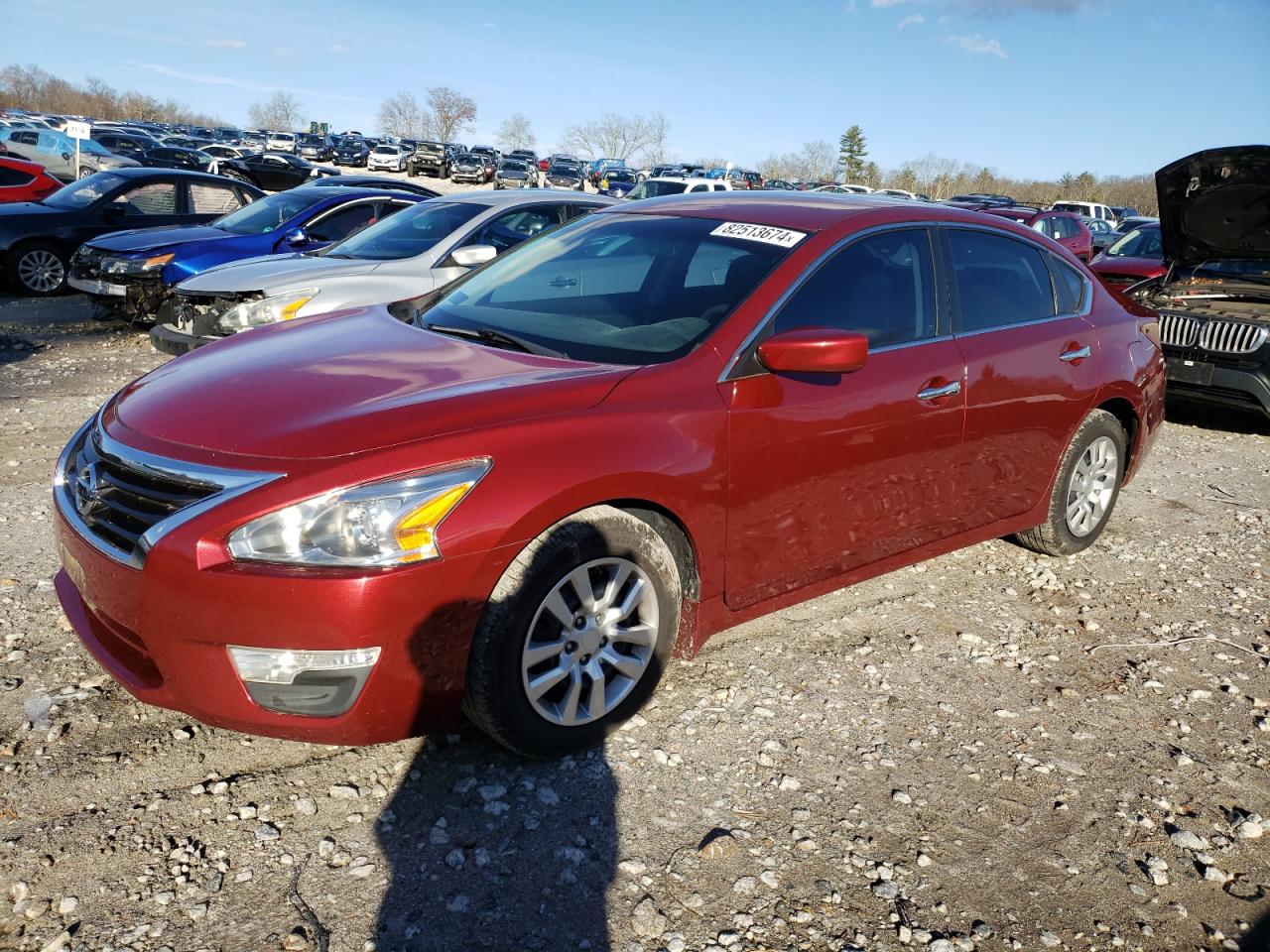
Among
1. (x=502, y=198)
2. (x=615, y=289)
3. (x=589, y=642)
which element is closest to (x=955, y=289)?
(x=615, y=289)

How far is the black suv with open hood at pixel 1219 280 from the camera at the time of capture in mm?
7477

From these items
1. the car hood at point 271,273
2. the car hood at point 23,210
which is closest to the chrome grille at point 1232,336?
the car hood at point 271,273

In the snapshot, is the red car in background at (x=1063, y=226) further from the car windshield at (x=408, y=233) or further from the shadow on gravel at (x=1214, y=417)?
the car windshield at (x=408, y=233)

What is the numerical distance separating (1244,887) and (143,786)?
303 cm

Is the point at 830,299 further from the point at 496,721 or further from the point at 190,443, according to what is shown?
the point at 190,443

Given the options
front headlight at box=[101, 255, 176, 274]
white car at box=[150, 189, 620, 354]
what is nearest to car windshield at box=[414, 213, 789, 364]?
white car at box=[150, 189, 620, 354]

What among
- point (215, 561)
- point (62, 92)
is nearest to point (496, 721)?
point (215, 561)

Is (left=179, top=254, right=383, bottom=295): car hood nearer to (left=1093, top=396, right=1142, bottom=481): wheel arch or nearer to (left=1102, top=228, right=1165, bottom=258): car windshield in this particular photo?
(left=1093, top=396, right=1142, bottom=481): wheel arch

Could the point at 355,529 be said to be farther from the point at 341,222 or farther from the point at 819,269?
the point at 341,222

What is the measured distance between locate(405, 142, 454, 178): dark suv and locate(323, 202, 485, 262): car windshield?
133 ft

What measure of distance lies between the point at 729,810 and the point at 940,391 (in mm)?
1846

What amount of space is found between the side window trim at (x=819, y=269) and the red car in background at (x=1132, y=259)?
24.0 feet

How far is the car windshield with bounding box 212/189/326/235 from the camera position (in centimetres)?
1047

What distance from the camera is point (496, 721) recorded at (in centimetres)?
282
